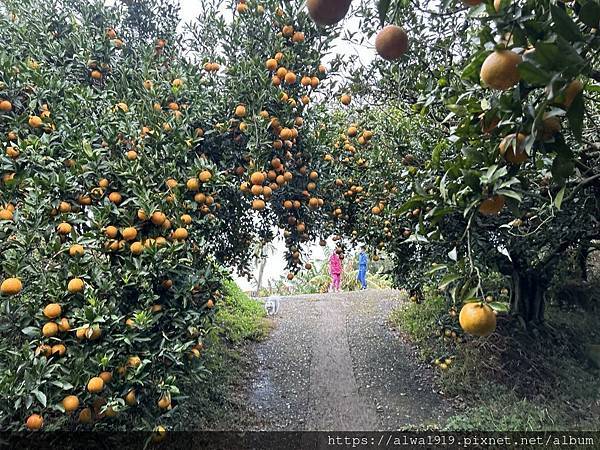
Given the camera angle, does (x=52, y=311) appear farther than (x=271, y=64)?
No

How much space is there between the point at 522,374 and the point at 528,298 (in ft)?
→ 3.70

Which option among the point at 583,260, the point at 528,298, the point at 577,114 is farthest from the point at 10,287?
the point at 583,260

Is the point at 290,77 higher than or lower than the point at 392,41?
higher

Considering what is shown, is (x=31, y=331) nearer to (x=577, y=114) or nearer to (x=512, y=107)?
(x=512, y=107)

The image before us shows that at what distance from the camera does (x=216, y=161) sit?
329 cm

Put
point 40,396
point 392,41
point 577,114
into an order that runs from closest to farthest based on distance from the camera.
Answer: point 577,114 → point 392,41 → point 40,396

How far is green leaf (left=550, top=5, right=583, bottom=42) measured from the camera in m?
0.91

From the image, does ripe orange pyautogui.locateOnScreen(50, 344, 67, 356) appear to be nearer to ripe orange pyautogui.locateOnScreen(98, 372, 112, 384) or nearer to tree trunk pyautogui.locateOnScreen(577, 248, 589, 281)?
ripe orange pyautogui.locateOnScreen(98, 372, 112, 384)

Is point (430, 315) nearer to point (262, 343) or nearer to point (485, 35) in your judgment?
point (262, 343)

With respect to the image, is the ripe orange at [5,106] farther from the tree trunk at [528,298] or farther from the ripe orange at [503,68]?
the tree trunk at [528,298]

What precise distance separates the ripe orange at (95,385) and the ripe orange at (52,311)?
0.36m

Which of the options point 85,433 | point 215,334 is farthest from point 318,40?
point 215,334

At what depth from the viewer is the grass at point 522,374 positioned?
370 cm

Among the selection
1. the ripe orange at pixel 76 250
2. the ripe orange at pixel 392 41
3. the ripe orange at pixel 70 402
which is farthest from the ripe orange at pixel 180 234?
the ripe orange at pixel 392 41
